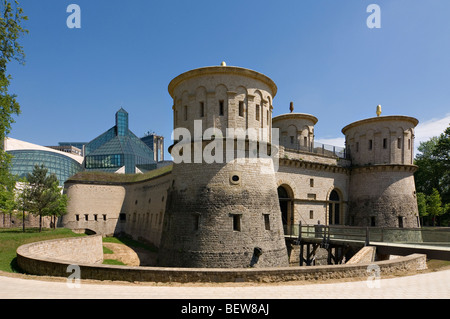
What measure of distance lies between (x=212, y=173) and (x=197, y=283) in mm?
8695

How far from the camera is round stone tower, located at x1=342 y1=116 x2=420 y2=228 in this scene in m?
25.8

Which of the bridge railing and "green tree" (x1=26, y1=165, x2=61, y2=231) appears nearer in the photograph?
the bridge railing

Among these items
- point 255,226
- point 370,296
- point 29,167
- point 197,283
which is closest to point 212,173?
point 255,226

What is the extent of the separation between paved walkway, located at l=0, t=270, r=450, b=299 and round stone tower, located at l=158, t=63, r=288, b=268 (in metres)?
7.60

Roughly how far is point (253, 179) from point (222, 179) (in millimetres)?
2006

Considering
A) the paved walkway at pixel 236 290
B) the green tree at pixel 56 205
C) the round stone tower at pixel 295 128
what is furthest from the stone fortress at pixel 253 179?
the green tree at pixel 56 205

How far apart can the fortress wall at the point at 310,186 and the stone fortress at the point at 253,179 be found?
0.09m

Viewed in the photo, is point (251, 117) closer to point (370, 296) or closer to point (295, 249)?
point (295, 249)

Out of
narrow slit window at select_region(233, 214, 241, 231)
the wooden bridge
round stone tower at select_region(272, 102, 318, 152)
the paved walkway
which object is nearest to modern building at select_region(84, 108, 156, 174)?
round stone tower at select_region(272, 102, 318, 152)

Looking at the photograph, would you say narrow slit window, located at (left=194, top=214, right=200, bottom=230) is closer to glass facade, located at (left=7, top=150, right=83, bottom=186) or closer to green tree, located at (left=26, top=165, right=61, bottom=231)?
green tree, located at (left=26, top=165, right=61, bottom=231)

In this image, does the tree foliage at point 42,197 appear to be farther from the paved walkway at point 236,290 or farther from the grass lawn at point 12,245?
the paved walkway at point 236,290

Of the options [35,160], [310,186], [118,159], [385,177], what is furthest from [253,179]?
[35,160]

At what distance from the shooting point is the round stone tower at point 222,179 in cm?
1631

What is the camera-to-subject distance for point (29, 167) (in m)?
61.9
